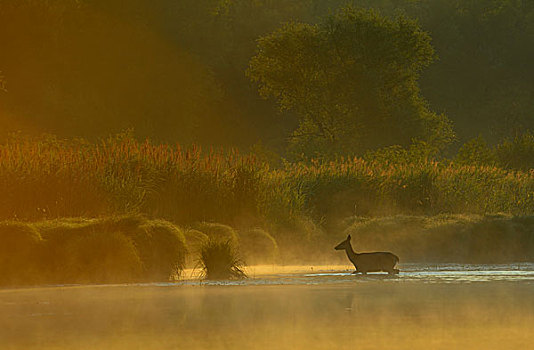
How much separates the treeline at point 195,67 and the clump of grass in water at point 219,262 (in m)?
33.7

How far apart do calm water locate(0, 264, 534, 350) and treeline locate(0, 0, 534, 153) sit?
118ft

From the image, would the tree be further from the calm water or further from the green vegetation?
the calm water

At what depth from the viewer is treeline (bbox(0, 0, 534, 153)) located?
58.8m

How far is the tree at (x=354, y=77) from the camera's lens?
57531 mm

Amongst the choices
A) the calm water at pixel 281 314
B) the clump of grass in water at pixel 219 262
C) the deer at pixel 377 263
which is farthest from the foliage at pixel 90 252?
the deer at pixel 377 263

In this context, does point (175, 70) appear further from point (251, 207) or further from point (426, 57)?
point (251, 207)

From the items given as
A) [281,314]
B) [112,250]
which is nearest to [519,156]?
[112,250]

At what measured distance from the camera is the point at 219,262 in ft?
63.9

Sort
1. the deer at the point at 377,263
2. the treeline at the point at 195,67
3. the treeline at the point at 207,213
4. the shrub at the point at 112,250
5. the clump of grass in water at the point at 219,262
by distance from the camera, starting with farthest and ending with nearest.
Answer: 1. the treeline at the point at 195,67
2. the deer at the point at 377,263
3. the clump of grass in water at the point at 219,262
4. the treeline at the point at 207,213
5. the shrub at the point at 112,250

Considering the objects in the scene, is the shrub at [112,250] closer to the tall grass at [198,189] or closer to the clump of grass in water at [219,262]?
the clump of grass in water at [219,262]

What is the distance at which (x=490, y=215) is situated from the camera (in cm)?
2848

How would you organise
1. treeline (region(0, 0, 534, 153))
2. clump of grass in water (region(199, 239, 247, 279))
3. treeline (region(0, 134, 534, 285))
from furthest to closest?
treeline (region(0, 0, 534, 153))
clump of grass in water (region(199, 239, 247, 279))
treeline (region(0, 134, 534, 285))

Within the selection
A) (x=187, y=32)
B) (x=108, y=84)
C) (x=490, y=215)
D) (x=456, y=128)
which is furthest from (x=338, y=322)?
(x=456, y=128)

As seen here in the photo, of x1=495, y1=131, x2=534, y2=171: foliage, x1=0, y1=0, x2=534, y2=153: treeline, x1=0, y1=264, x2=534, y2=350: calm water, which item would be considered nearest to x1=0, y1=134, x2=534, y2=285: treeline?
x1=0, y1=264, x2=534, y2=350: calm water
